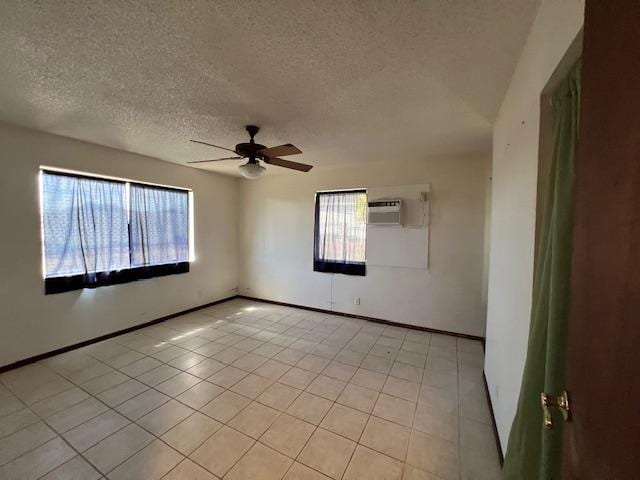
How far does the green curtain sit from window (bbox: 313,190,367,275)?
9.62 ft

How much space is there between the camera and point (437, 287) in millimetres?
3561

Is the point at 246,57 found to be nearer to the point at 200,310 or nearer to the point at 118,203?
the point at 118,203

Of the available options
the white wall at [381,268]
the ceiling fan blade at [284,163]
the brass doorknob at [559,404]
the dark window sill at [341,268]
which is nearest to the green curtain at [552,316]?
the brass doorknob at [559,404]

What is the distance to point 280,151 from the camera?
2270mm

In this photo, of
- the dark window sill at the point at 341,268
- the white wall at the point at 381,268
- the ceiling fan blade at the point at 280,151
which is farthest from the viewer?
the dark window sill at the point at 341,268

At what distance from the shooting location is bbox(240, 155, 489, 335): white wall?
3.38 m

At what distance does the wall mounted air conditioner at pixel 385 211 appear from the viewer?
143 inches

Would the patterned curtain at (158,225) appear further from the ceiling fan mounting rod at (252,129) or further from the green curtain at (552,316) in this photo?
the green curtain at (552,316)

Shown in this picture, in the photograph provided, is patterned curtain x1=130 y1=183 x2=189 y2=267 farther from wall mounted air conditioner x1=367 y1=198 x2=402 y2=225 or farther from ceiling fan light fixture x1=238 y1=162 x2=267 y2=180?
wall mounted air conditioner x1=367 y1=198 x2=402 y2=225

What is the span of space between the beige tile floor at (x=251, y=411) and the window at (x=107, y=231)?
0.92 m

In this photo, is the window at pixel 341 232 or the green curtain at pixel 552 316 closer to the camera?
the green curtain at pixel 552 316

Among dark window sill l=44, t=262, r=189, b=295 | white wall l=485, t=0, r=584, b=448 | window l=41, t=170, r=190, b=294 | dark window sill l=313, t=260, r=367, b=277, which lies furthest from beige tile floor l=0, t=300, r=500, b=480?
dark window sill l=313, t=260, r=367, b=277

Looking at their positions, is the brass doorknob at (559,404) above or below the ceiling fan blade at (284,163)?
below

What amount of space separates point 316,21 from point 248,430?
2.54 meters
